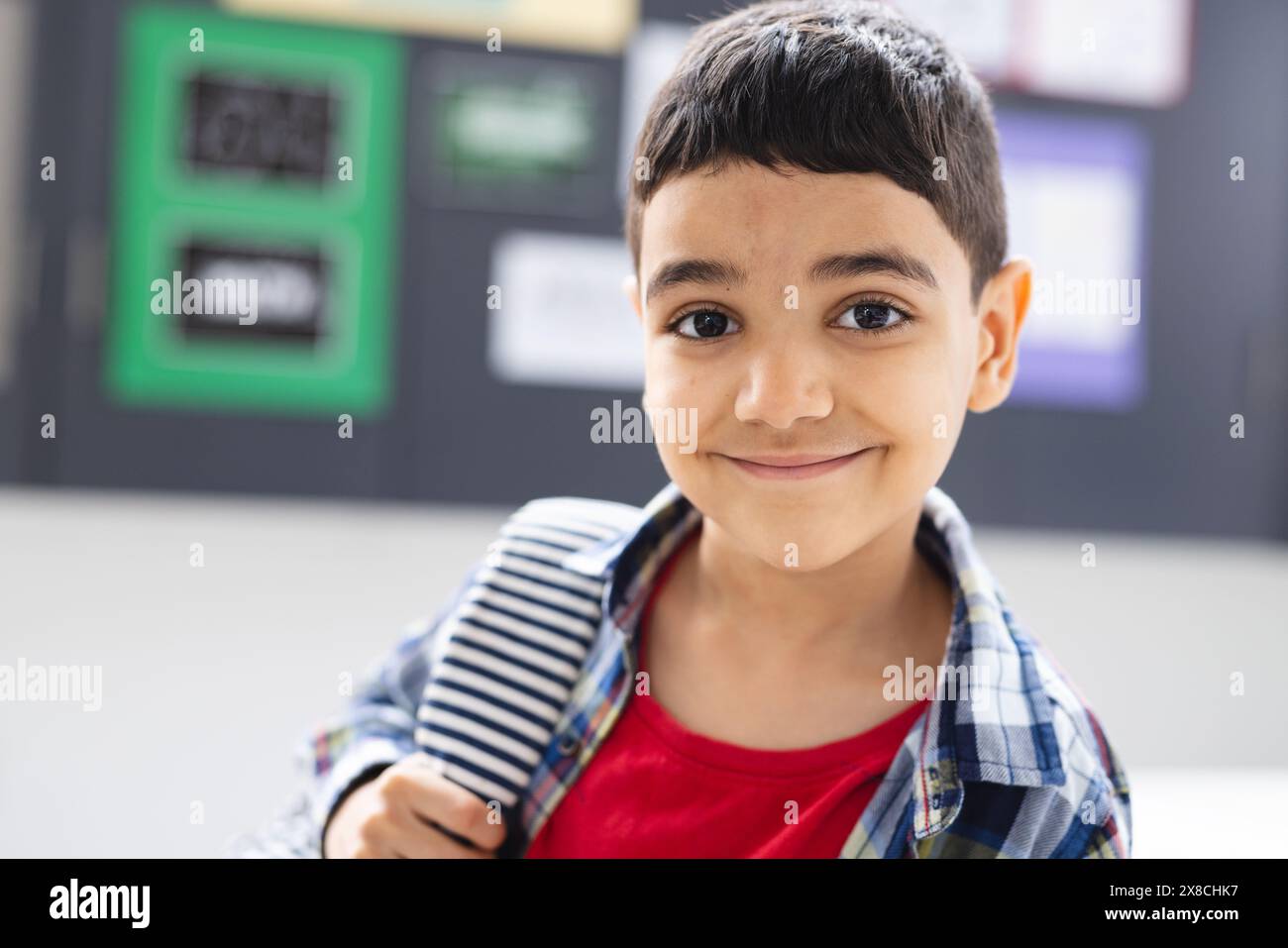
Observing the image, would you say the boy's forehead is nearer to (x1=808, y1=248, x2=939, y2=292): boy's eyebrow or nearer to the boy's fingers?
(x1=808, y1=248, x2=939, y2=292): boy's eyebrow

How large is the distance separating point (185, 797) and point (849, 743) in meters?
1.25

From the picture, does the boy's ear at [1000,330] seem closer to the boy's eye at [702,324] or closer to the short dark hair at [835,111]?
the short dark hair at [835,111]

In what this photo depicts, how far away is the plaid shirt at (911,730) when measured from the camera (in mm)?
680

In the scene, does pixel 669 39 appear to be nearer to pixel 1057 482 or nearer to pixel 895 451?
pixel 1057 482

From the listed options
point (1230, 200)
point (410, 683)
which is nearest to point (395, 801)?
point (410, 683)

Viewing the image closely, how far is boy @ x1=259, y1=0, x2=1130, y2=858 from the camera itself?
69 centimetres

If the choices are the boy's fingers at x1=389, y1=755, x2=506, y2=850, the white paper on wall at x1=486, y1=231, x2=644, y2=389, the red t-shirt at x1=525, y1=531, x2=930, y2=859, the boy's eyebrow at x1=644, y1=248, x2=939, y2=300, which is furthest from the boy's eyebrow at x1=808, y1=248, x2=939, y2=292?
the white paper on wall at x1=486, y1=231, x2=644, y2=389

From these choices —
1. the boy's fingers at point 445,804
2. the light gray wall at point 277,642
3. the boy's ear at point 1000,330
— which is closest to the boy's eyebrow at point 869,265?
the boy's ear at point 1000,330

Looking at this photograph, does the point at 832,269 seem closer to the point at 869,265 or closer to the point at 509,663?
the point at 869,265

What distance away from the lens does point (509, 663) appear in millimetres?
814

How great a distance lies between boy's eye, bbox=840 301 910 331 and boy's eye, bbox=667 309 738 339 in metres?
0.07

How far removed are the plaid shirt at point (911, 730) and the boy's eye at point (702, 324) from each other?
5.4 inches

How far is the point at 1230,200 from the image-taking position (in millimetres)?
3404

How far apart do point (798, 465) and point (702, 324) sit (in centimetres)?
10
